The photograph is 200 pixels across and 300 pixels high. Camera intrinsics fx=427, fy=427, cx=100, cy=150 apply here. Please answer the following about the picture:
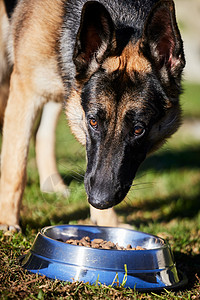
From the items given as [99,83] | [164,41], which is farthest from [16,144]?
[164,41]

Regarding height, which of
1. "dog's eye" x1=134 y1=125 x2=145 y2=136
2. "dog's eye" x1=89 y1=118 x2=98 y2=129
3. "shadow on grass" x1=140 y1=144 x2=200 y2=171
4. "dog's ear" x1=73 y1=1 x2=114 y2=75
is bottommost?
"shadow on grass" x1=140 y1=144 x2=200 y2=171

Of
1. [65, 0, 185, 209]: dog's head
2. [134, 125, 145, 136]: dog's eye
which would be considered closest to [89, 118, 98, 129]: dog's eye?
[65, 0, 185, 209]: dog's head

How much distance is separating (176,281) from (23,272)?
3.30 ft

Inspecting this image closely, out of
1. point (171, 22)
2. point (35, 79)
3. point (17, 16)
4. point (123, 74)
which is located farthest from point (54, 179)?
point (171, 22)

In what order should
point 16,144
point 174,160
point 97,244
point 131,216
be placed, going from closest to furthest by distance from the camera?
point 97,244, point 16,144, point 131,216, point 174,160

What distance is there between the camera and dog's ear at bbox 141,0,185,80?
2859 mm

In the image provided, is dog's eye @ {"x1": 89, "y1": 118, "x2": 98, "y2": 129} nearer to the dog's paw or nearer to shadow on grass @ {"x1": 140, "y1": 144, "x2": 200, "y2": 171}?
the dog's paw

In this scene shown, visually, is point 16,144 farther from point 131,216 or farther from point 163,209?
point 163,209

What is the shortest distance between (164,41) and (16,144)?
5.13 feet

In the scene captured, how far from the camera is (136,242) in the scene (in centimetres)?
317

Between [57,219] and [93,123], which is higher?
[93,123]

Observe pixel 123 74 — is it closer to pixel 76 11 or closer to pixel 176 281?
pixel 76 11

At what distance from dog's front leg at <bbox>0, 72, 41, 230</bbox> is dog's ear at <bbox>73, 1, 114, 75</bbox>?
2.31ft

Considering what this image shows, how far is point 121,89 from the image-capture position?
119 inches
